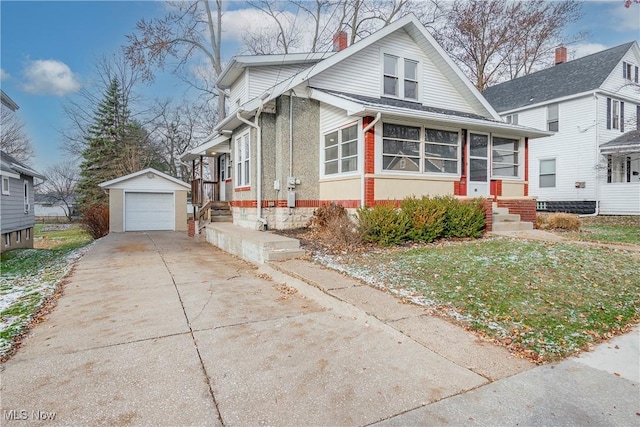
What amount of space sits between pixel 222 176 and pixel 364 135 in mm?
9370

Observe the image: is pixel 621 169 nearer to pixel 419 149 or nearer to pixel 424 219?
pixel 419 149

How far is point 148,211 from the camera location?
17.8 m

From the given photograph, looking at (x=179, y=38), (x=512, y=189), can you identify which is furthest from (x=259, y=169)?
(x=179, y=38)

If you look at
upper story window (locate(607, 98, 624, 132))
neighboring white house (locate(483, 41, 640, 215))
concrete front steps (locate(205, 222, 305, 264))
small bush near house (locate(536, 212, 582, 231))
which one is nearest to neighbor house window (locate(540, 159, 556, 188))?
neighboring white house (locate(483, 41, 640, 215))

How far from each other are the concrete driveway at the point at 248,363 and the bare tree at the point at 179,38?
1698 cm

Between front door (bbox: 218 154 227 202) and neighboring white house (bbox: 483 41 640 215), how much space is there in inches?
642

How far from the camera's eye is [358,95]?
11.5 metres

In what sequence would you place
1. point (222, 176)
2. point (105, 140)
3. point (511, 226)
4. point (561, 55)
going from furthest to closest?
point (105, 140) → point (561, 55) → point (222, 176) → point (511, 226)

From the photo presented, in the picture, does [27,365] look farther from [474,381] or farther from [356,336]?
[474,381]

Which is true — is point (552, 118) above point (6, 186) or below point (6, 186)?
above

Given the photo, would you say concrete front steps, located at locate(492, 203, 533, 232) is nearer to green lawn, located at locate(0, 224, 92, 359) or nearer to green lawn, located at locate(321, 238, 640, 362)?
green lawn, located at locate(321, 238, 640, 362)

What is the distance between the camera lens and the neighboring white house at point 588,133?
53.8 feet

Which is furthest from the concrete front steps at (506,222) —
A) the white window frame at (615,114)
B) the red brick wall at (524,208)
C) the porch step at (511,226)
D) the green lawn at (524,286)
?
the white window frame at (615,114)

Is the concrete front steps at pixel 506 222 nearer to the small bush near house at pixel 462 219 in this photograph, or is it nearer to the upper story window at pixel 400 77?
the small bush near house at pixel 462 219
